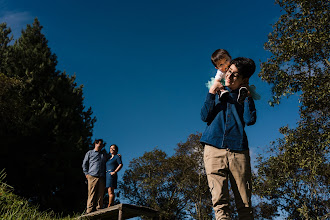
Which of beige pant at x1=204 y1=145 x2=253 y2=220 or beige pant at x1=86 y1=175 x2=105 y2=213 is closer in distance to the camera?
beige pant at x1=204 y1=145 x2=253 y2=220

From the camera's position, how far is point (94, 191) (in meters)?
8.72

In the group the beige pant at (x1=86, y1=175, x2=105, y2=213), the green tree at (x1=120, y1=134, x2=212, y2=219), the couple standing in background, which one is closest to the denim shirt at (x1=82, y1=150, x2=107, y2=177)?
the couple standing in background

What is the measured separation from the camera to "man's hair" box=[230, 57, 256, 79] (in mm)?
3078

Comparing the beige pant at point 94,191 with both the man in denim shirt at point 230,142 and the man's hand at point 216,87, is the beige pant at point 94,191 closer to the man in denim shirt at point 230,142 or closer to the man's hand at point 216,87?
the man in denim shirt at point 230,142

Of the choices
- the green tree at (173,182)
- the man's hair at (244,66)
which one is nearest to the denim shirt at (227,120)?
the man's hair at (244,66)

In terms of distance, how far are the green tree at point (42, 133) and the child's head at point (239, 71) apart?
14537mm

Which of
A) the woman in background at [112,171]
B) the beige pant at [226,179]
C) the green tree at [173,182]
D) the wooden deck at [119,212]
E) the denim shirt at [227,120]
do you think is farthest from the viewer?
the green tree at [173,182]

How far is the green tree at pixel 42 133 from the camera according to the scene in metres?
15.8

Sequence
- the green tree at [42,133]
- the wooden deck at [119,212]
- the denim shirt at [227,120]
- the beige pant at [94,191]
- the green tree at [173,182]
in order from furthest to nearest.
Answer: the green tree at [173,182] < the green tree at [42,133] < the beige pant at [94,191] < the wooden deck at [119,212] < the denim shirt at [227,120]

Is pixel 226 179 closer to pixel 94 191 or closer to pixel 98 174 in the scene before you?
pixel 98 174

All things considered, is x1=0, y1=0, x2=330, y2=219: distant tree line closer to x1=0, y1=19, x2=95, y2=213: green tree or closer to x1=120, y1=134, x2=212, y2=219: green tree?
x1=0, y1=19, x2=95, y2=213: green tree

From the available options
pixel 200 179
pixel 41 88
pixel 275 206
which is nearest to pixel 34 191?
pixel 41 88

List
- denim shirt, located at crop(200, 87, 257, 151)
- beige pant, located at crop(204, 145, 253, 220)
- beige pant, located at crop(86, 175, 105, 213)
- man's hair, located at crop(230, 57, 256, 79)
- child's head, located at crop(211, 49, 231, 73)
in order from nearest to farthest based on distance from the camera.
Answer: beige pant, located at crop(204, 145, 253, 220) < denim shirt, located at crop(200, 87, 257, 151) < man's hair, located at crop(230, 57, 256, 79) < child's head, located at crop(211, 49, 231, 73) < beige pant, located at crop(86, 175, 105, 213)

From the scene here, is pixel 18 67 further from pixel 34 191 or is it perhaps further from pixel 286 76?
pixel 286 76
